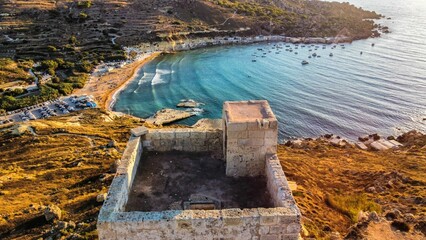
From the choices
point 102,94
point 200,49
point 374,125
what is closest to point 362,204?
point 374,125

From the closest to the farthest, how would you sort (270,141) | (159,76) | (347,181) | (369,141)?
(270,141)
(347,181)
(369,141)
(159,76)

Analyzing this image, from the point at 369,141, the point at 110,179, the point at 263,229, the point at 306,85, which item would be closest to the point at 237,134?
the point at 263,229

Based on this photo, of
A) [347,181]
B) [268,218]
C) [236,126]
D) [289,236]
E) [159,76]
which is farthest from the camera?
[159,76]

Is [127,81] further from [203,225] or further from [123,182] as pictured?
[203,225]

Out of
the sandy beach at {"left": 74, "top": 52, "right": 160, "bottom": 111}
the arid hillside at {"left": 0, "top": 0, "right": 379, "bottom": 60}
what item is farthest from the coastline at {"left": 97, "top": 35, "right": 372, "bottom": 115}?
the arid hillside at {"left": 0, "top": 0, "right": 379, "bottom": 60}

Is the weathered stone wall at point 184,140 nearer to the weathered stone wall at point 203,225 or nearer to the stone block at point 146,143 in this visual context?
the stone block at point 146,143

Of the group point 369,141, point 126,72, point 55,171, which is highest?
point 55,171
